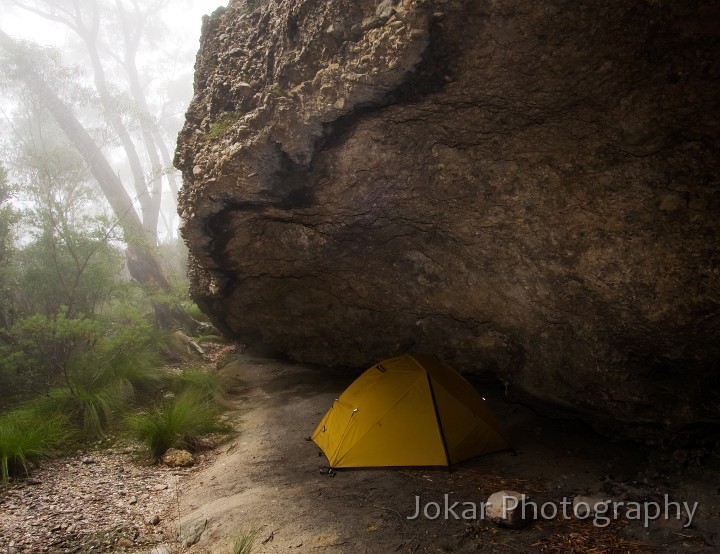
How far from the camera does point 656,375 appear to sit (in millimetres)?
4801

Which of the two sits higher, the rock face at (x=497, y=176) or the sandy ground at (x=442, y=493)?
the rock face at (x=497, y=176)

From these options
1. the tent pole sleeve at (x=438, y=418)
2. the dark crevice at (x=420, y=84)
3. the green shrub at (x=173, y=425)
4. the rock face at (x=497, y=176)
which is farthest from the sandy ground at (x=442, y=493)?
the dark crevice at (x=420, y=84)

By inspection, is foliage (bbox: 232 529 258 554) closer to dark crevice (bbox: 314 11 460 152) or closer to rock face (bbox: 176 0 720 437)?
rock face (bbox: 176 0 720 437)

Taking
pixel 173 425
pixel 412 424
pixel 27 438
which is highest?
pixel 27 438

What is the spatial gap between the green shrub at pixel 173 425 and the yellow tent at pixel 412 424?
5.89 feet

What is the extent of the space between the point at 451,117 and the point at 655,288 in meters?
2.85

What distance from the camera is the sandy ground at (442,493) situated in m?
3.40

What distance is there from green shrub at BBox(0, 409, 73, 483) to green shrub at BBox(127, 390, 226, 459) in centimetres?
84

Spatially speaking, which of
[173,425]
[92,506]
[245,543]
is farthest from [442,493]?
[173,425]

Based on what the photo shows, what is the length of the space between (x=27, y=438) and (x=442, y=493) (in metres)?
4.77

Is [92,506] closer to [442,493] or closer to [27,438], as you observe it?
[27,438]

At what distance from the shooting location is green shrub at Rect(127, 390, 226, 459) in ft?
18.0

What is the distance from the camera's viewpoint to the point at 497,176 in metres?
4.93

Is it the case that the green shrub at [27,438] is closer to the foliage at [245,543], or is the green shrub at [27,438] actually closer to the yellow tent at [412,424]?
the foliage at [245,543]
